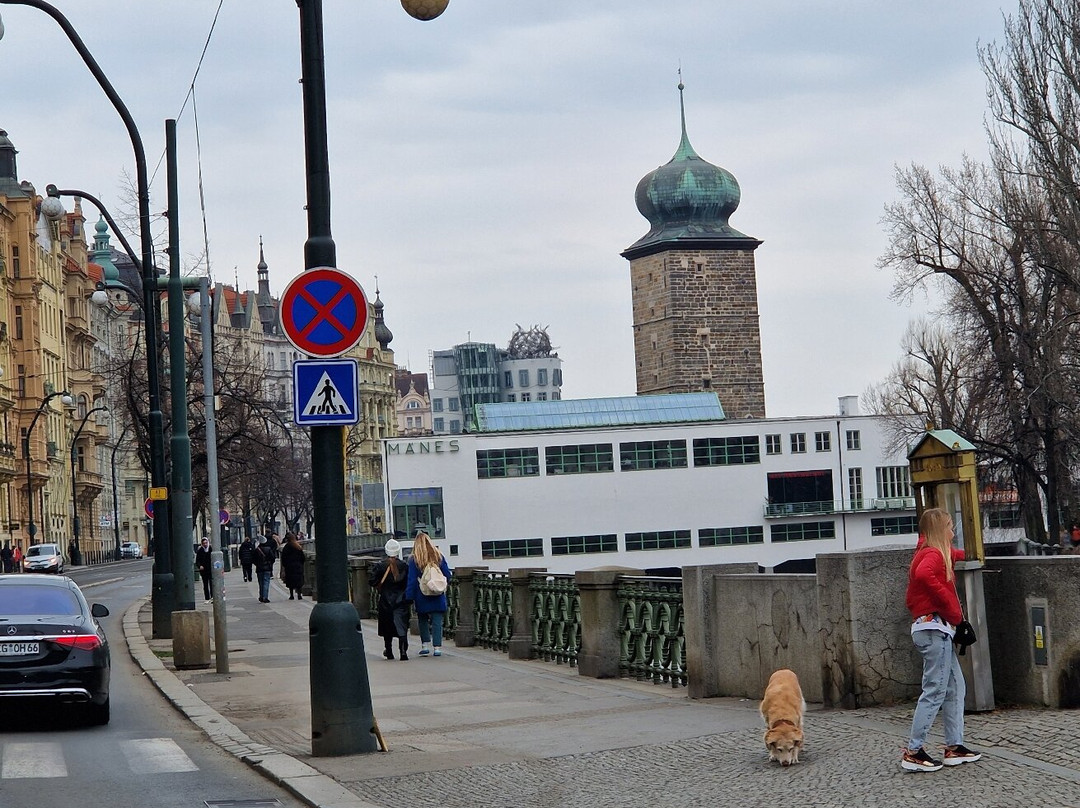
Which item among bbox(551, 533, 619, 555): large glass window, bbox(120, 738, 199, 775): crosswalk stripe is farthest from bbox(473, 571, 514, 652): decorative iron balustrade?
bbox(551, 533, 619, 555): large glass window

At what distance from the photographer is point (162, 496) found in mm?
27766

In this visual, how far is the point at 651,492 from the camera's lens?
101 metres

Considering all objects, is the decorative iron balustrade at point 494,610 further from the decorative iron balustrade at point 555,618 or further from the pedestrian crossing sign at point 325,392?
the pedestrian crossing sign at point 325,392

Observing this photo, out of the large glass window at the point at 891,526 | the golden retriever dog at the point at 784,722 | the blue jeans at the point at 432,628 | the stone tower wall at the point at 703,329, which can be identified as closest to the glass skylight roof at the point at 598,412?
the large glass window at the point at 891,526

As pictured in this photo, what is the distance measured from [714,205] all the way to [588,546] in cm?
4362

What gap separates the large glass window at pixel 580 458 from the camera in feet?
329

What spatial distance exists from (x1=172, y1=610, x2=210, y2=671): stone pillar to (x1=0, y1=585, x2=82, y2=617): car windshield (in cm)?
496

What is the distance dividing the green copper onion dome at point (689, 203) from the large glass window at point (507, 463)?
3697 centimetres

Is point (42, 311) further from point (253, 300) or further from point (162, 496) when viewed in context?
point (253, 300)

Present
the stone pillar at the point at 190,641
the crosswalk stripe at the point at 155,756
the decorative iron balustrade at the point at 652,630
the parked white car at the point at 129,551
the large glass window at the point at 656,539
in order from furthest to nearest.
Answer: the parked white car at the point at 129,551
the large glass window at the point at 656,539
the stone pillar at the point at 190,641
the decorative iron balustrade at the point at 652,630
the crosswalk stripe at the point at 155,756

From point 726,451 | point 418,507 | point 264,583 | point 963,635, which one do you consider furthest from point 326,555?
point 726,451

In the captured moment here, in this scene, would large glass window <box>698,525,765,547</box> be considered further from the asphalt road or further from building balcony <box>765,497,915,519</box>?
the asphalt road

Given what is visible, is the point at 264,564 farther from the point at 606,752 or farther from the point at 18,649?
the point at 606,752

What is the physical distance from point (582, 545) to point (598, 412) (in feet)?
48.8
